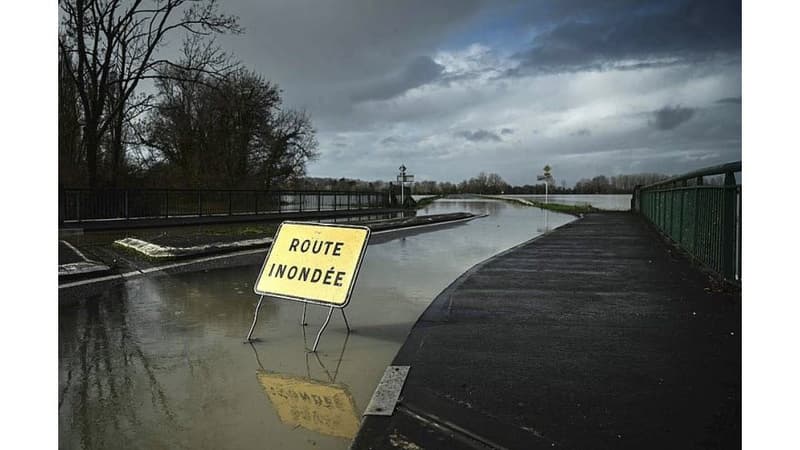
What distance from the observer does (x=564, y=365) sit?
4.05m

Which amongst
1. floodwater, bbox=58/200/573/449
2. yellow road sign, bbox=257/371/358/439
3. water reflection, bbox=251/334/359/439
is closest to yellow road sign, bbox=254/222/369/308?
floodwater, bbox=58/200/573/449

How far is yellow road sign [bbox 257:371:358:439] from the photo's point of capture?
10.8 ft

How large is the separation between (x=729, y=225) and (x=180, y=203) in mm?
21787

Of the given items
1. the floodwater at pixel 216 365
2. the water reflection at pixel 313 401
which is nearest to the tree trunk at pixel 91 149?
the floodwater at pixel 216 365

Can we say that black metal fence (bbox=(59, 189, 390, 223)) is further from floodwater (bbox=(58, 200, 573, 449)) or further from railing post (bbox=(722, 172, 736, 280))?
railing post (bbox=(722, 172, 736, 280))

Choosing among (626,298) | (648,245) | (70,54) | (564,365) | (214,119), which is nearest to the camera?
(564,365)

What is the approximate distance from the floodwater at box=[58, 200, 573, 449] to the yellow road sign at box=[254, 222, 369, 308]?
382 millimetres

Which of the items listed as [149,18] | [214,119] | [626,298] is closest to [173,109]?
[214,119]

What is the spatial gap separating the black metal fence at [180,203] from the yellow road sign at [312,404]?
17761mm

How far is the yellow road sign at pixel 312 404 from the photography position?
3305mm

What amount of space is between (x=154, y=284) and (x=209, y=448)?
551 cm

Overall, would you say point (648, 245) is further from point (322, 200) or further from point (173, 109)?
point (173, 109)

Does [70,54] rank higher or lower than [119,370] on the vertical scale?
higher

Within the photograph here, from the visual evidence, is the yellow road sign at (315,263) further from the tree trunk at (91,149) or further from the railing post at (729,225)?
the tree trunk at (91,149)
